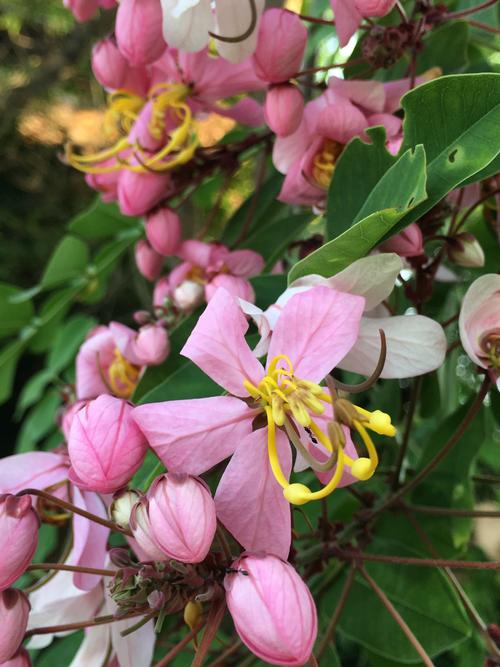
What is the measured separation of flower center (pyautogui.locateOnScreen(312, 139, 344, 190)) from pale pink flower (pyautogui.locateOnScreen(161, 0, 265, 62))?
0.06m

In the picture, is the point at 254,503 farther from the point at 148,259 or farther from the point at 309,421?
the point at 148,259

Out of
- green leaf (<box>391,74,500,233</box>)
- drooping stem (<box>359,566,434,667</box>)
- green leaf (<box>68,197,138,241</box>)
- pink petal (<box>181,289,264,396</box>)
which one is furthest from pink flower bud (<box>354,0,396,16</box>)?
green leaf (<box>68,197,138,241</box>)

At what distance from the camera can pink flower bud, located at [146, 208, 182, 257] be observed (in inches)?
17.7

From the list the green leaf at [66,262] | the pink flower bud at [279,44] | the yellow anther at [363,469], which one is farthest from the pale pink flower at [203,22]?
the green leaf at [66,262]

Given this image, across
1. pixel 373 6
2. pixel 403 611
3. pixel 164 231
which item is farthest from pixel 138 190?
pixel 403 611

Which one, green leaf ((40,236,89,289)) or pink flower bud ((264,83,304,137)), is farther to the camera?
green leaf ((40,236,89,289))

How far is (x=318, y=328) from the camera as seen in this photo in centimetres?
28

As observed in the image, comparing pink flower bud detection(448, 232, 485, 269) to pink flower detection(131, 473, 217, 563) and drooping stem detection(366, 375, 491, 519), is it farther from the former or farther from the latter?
pink flower detection(131, 473, 217, 563)

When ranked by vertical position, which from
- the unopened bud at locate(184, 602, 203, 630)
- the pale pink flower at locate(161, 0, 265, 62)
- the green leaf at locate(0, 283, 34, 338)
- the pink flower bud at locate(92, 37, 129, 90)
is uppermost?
the pale pink flower at locate(161, 0, 265, 62)

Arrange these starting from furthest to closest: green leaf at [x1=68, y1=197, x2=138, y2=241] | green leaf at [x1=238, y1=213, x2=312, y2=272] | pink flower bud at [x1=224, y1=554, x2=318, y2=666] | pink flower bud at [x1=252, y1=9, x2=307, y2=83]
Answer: green leaf at [x1=68, y1=197, x2=138, y2=241] → green leaf at [x1=238, y1=213, x2=312, y2=272] → pink flower bud at [x1=252, y1=9, x2=307, y2=83] → pink flower bud at [x1=224, y1=554, x2=318, y2=666]

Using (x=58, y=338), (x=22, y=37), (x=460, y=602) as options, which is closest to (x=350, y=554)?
(x=460, y=602)

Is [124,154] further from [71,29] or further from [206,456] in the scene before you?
[71,29]

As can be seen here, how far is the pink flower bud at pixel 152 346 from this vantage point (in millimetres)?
378

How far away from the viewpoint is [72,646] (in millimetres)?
466
